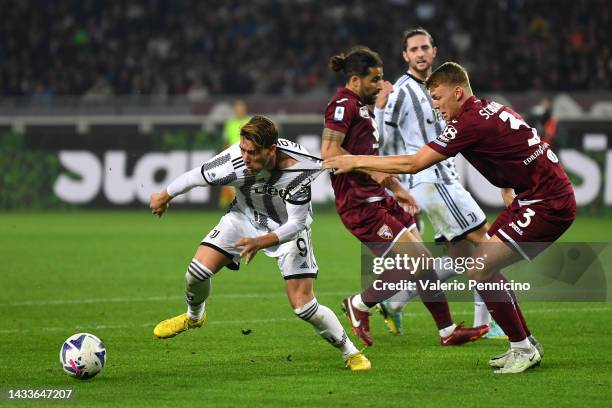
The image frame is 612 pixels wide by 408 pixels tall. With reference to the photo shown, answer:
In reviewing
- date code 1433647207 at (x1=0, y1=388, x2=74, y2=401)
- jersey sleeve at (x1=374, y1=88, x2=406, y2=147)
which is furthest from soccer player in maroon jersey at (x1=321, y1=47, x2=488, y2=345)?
date code 1433647207 at (x1=0, y1=388, x2=74, y2=401)

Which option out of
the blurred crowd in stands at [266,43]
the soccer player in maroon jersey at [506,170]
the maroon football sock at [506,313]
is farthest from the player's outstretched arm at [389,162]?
the blurred crowd in stands at [266,43]

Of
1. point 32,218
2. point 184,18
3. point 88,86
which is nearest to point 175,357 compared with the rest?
point 32,218

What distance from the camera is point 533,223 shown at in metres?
7.06

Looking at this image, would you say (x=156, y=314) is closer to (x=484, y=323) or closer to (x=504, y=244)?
(x=484, y=323)

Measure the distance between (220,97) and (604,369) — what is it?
19611mm

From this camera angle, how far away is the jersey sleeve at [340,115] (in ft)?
26.9

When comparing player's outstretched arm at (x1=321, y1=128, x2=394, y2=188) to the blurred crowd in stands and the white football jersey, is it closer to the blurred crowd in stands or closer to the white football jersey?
the white football jersey

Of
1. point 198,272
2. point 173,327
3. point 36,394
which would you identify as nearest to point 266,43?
point 173,327

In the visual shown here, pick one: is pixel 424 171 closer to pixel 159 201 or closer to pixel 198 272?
pixel 198 272

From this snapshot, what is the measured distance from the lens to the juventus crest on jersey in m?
7.12

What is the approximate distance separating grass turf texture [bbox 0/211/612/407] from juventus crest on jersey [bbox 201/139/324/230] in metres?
1.14

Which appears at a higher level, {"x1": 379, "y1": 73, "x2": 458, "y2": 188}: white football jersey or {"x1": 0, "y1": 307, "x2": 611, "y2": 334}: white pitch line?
{"x1": 379, "y1": 73, "x2": 458, "y2": 188}: white football jersey

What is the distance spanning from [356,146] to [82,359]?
2.84 metres

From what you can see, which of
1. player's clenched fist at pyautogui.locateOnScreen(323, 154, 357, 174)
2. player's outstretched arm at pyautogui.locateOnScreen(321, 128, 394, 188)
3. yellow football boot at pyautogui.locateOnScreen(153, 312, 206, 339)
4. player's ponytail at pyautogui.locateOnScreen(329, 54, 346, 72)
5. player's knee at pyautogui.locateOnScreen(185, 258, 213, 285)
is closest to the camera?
player's clenched fist at pyautogui.locateOnScreen(323, 154, 357, 174)
